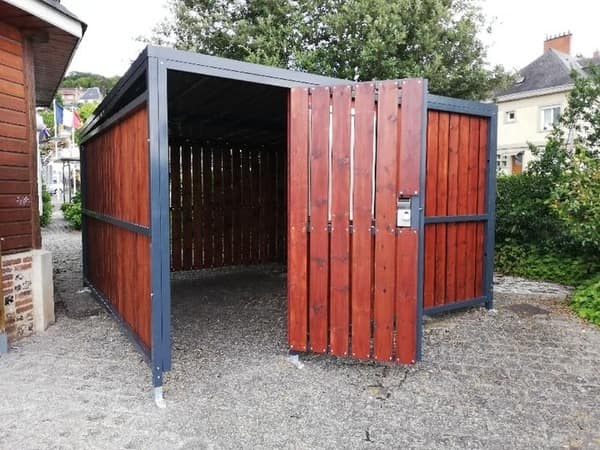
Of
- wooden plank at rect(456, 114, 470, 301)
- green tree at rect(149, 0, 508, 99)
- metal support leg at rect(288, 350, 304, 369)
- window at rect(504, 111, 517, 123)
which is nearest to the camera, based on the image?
metal support leg at rect(288, 350, 304, 369)

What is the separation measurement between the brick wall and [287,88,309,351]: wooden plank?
2634mm

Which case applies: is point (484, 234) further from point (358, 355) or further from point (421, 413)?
point (421, 413)

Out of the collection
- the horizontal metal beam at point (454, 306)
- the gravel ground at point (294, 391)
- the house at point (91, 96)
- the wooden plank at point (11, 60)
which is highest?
the house at point (91, 96)

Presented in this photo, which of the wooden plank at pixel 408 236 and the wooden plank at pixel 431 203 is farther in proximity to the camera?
the wooden plank at pixel 431 203

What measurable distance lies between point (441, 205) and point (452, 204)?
176mm

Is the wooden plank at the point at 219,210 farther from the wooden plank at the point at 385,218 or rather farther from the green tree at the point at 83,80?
the green tree at the point at 83,80

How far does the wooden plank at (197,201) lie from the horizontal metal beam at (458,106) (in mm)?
4464

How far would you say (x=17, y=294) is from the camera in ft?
14.4

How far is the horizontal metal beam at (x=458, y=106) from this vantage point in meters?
4.54

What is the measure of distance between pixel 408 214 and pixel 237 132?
173 inches

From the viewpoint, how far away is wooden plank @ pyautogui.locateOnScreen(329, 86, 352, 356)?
3.48 meters

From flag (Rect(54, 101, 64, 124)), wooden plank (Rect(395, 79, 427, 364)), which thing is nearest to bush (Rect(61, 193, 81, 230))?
flag (Rect(54, 101, 64, 124))

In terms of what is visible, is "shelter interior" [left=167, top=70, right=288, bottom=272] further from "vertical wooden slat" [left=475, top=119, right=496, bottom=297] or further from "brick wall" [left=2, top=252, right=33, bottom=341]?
"brick wall" [left=2, top=252, right=33, bottom=341]

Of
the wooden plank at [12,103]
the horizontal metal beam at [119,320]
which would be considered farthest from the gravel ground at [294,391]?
the wooden plank at [12,103]
